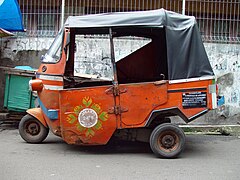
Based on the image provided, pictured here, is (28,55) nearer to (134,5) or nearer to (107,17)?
(134,5)

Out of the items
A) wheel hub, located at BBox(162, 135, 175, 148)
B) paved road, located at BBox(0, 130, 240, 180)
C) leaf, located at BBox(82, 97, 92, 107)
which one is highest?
leaf, located at BBox(82, 97, 92, 107)

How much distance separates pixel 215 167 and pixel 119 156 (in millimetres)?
1646

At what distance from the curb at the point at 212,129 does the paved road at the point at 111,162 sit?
1.22m

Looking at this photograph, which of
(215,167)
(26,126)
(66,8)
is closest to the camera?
(215,167)

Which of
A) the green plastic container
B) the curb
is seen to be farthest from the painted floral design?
the curb

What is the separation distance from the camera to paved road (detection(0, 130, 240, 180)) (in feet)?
19.5

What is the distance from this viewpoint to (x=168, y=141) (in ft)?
22.9

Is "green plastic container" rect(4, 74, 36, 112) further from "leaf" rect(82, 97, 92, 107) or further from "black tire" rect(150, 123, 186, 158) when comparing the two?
"black tire" rect(150, 123, 186, 158)

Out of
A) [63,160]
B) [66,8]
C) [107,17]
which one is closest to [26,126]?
[63,160]

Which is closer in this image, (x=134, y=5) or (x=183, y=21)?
(x=183, y=21)

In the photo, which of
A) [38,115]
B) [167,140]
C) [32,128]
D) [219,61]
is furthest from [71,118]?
[219,61]

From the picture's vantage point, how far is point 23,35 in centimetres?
1060

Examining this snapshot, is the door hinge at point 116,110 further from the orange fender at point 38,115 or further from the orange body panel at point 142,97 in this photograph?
the orange fender at point 38,115

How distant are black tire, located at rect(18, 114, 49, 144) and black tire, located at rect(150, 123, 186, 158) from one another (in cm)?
213
